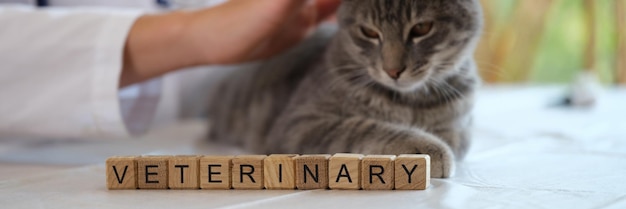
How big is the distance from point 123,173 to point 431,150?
0.38 m

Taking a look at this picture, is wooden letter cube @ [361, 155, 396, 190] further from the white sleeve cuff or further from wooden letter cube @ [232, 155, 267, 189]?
the white sleeve cuff

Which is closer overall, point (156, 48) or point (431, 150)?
point (431, 150)

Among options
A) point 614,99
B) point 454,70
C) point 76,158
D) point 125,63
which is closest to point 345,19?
point 454,70

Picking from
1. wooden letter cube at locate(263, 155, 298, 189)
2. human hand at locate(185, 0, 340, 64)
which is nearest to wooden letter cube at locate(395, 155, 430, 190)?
wooden letter cube at locate(263, 155, 298, 189)

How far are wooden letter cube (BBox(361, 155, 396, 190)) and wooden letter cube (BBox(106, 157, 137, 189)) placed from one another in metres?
0.26

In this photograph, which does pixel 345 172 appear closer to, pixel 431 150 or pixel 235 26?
pixel 431 150


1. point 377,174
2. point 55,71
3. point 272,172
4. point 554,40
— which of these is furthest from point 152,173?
point 554,40

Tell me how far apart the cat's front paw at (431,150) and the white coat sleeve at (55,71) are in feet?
1.39

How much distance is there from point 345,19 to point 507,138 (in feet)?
1.24

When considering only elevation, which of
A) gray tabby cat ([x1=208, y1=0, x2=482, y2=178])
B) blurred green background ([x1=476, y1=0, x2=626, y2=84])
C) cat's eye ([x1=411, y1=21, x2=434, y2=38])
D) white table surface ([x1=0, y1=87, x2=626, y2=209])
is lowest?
white table surface ([x1=0, y1=87, x2=626, y2=209])

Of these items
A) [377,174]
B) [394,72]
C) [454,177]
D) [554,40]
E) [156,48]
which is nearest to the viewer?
[377,174]

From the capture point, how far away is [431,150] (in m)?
0.90

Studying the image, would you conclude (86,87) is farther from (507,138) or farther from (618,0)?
(618,0)

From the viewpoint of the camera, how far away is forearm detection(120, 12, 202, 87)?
1.10 m
